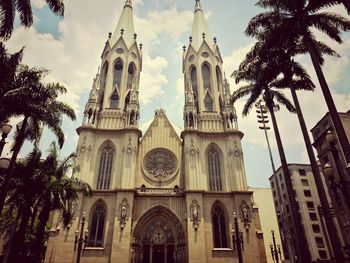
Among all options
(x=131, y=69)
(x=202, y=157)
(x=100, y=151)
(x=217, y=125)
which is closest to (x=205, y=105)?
(x=217, y=125)

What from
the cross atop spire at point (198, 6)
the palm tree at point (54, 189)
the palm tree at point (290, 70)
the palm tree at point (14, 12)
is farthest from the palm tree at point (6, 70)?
the cross atop spire at point (198, 6)

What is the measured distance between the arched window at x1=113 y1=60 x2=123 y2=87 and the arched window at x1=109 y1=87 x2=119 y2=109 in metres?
1.33

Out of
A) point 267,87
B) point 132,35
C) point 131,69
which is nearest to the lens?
point 267,87

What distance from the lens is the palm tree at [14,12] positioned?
11805 mm

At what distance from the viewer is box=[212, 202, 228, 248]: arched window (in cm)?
2686

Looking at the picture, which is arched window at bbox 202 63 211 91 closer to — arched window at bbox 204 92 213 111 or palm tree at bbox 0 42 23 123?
arched window at bbox 204 92 213 111

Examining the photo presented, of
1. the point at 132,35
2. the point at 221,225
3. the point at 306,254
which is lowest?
the point at 306,254

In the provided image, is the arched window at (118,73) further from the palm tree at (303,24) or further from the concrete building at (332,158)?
the concrete building at (332,158)

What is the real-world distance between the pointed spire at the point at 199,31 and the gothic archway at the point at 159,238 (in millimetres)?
24566

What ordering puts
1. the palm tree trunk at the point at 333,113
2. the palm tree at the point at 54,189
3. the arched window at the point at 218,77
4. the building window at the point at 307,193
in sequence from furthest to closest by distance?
the building window at the point at 307,193 < the arched window at the point at 218,77 < the palm tree at the point at 54,189 < the palm tree trunk at the point at 333,113

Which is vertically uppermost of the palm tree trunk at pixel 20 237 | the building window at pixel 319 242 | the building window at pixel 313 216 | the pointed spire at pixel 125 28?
the pointed spire at pixel 125 28

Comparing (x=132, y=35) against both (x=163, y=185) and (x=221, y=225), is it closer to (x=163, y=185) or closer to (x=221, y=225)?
(x=163, y=185)

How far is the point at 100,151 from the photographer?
101ft

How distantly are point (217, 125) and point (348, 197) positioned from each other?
24286mm
